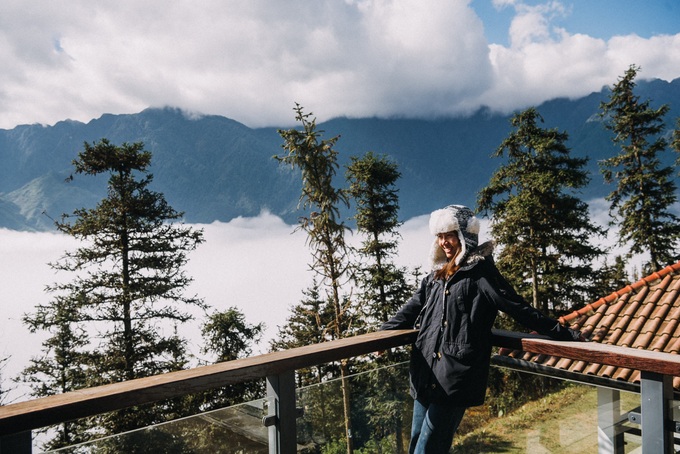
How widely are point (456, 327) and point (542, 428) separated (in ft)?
4.14

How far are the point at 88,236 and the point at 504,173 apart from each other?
60.5 feet

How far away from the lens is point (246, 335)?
26656 mm

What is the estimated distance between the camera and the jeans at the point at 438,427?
7.68 feet

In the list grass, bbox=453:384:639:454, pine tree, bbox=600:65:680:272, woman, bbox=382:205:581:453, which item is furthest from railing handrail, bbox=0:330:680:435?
pine tree, bbox=600:65:680:272

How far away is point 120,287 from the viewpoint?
19.2 m

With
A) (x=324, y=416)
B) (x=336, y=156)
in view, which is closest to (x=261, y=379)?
(x=324, y=416)

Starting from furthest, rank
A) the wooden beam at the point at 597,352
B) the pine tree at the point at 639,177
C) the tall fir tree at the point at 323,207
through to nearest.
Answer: the pine tree at the point at 639,177, the tall fir tree at the point at 323,207, the wooden beam at the point at 597,352

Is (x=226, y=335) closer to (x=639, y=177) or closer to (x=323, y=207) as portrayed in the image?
(x=323, y=207)

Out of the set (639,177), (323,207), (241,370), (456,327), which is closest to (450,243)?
(456,327)

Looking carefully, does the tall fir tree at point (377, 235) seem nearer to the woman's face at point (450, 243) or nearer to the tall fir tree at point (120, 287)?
the tall fir tree at point (120, 287)

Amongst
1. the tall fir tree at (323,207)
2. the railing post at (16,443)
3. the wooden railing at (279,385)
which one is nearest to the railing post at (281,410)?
the wooden railing at (279,385)

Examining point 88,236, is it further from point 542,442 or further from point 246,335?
point 542,442

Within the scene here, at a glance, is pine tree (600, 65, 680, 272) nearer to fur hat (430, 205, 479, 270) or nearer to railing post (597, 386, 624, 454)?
railing post (597, 386, 624, 454)

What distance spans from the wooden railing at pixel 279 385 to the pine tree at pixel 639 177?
76.4 feet
